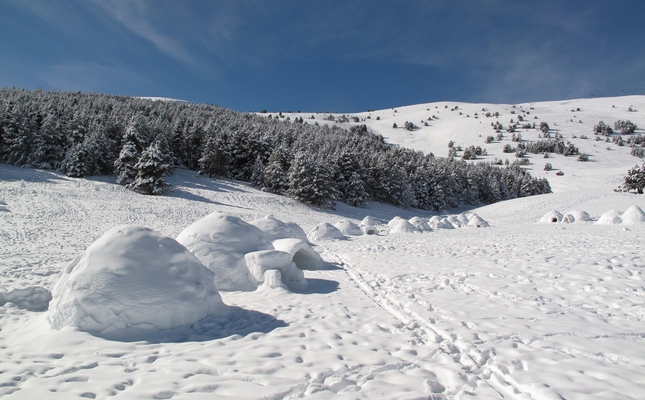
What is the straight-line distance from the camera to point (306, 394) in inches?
150

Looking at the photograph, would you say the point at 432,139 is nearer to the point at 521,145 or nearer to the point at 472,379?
the point at 521,145

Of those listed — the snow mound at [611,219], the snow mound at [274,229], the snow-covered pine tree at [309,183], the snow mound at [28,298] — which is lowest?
the snow mound at [28,298]

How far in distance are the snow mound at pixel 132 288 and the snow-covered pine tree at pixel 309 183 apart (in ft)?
107

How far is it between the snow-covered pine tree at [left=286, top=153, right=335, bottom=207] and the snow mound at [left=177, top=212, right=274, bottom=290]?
1114 inches

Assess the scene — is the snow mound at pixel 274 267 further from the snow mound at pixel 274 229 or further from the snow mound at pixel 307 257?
the snow mound at pixel 274 229

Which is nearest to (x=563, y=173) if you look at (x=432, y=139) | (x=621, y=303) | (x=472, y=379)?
(x=432, y=139)

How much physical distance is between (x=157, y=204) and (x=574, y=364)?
105 ft

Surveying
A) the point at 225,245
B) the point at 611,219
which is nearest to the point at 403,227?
the point at 611,219

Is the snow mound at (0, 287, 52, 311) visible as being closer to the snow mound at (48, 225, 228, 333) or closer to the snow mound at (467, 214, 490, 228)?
the snow mound at (48, 225, 228, 333)

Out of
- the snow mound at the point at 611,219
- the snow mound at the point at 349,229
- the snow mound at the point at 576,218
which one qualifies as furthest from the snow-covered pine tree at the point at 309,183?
the snow mound at the point at 611,219

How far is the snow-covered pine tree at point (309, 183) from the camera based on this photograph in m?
39.3

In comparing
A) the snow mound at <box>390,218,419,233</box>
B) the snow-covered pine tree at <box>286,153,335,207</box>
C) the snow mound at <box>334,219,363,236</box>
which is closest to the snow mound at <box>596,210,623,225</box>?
the snow mound at <box>390,218,419,233</box>

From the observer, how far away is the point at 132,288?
18.5 feet

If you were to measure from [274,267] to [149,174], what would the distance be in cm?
3033
